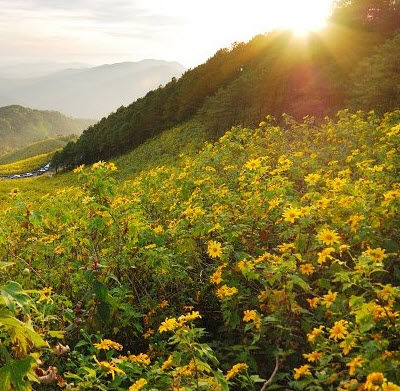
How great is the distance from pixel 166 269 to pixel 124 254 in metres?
0.80

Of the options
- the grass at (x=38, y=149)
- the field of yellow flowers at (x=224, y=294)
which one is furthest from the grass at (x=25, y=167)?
the field of yellow flowers at (x=224, y=294)

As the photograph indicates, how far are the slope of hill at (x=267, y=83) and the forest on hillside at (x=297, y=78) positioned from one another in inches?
3.0

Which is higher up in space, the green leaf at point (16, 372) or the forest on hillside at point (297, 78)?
the forest on hillside at point (297, 78)

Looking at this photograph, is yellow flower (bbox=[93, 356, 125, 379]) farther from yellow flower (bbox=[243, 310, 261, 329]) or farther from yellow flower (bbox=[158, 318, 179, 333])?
yellow flower (bbox=[243, 310, 261, 329])

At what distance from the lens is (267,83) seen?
3278 centimetres

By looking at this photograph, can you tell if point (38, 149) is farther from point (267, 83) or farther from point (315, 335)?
point (315, 335)

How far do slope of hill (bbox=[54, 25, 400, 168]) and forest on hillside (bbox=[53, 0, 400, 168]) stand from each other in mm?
75

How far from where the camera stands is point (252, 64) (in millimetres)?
44812

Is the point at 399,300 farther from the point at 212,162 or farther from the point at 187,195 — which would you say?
the point at 212,162

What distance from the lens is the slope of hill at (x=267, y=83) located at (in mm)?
28391

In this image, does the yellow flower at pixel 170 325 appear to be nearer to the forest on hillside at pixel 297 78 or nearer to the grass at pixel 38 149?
the forest on hillside at pixel 297 78

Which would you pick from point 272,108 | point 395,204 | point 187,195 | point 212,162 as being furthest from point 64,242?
point 272,108

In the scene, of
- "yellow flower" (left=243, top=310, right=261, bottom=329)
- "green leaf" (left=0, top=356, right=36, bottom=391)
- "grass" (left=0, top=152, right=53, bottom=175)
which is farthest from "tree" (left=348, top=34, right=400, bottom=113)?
"grass" (left=0, top=152, right=53, bottom=175)

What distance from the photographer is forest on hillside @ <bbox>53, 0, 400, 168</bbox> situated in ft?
69.8
